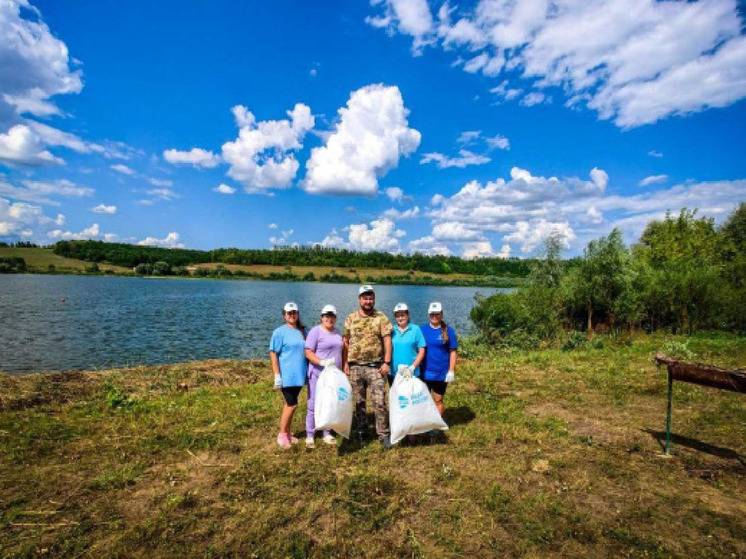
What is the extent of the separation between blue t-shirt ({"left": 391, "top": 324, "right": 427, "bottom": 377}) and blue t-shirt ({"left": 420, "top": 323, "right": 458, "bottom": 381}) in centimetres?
26

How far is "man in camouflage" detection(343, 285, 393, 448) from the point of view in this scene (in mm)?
6480

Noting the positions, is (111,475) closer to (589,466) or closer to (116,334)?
(589,466)

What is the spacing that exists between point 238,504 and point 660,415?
27.5 feet

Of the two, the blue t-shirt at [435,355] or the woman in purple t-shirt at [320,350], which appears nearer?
the woman in purple t-shirt at [320,350]

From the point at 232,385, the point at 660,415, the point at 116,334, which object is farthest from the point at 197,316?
the point at 660,415

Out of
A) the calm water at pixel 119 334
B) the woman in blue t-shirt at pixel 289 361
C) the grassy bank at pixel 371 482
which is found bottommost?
the calm water at pixel 119 334

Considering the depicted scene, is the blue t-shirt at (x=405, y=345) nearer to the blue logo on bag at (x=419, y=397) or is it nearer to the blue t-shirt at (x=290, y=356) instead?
the blue logo on bag at (x=419, y=397)

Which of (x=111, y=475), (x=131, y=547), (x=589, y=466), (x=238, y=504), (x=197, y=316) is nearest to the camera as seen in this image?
(x=131, y=547)

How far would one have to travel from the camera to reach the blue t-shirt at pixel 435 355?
701 centimetres

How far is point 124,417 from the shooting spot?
8.11 m


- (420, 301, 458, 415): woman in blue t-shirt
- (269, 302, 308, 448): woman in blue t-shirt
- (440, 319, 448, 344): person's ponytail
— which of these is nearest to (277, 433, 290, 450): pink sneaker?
(269, 302, 308, 448): woman in blue t-shirt

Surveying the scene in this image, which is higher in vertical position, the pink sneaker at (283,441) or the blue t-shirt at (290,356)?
the blue t-shirt at (290,356)

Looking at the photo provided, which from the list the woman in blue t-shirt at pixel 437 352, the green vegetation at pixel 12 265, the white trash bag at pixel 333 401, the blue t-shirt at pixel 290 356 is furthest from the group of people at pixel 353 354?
the green vegetation at pixel 12 265

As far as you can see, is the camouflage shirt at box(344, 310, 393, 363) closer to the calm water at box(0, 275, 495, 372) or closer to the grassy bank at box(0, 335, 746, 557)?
the grassy bank at box(0, 335, 746, 557)
